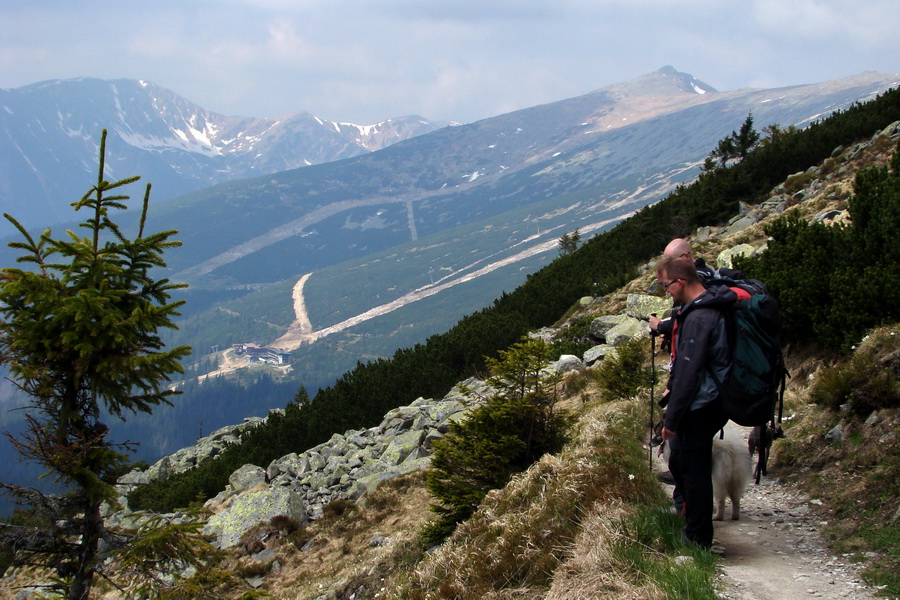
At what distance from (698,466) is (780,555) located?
941 mm

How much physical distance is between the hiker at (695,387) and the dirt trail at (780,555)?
1.29ft

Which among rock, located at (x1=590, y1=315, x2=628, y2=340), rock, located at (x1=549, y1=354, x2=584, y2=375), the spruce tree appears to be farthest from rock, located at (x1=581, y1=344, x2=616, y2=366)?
the spruce tree

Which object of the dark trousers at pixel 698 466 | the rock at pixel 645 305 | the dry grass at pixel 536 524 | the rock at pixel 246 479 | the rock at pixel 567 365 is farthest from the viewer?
the rock at pixel 246 479

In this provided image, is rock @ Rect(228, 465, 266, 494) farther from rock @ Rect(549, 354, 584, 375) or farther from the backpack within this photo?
the backpack

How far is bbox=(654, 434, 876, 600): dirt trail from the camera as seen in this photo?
3922mm

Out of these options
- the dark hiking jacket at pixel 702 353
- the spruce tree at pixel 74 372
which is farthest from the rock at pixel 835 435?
the spruce tree at pixel 74 372

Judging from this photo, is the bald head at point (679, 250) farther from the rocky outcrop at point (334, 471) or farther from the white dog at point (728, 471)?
the rocky outcrop at point (334, 471)

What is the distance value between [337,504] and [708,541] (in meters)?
13.0

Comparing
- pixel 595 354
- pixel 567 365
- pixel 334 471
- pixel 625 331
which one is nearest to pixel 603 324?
pixel 625 331

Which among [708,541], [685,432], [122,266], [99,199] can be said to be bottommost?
[708,541]

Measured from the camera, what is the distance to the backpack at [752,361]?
4.27 m

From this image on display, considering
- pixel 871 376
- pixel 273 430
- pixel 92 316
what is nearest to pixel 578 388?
pixel 871 376

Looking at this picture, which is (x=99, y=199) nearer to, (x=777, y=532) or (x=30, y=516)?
(x=30, y=516)

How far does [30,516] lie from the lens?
289 inches
